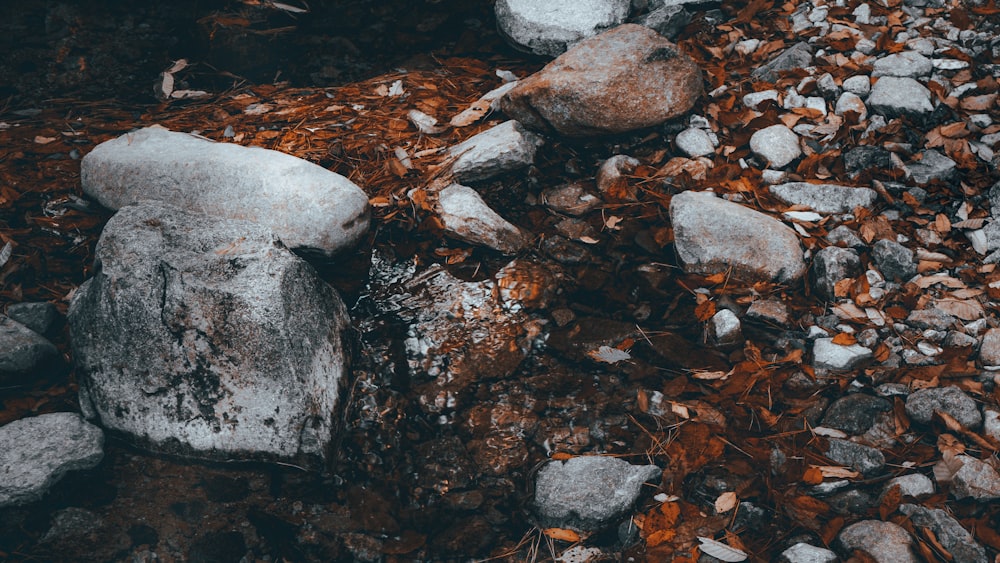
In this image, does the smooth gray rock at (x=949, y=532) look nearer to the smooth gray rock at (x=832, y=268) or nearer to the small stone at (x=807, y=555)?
the small stone at (x=807, y=555)

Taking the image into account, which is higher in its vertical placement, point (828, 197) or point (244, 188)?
point (244, 188)

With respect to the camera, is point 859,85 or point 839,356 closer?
point 839,356

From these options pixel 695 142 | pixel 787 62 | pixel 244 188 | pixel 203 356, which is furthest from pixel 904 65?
pixel 203 356

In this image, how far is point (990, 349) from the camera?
2.33m

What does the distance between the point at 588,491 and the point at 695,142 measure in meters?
1.78

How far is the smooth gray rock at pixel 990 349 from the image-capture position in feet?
7.61

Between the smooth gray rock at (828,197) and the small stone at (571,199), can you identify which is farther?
the small stone at (571,199)

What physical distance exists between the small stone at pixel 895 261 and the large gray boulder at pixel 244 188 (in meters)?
2.10

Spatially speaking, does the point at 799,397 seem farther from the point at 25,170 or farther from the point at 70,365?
the point at 25,170

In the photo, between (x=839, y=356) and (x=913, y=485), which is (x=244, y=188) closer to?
(x=839, y=356)

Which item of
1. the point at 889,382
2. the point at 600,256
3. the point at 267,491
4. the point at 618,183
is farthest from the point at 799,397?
the point at 267,491

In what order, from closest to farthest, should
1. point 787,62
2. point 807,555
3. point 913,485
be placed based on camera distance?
point 807,555
point 913,485
point 787,62

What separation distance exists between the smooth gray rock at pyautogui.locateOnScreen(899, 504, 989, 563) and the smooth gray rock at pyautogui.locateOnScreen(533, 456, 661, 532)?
756 millimetres

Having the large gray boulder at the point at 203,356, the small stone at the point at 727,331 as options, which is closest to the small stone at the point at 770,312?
the small stone at the point at 727,331
